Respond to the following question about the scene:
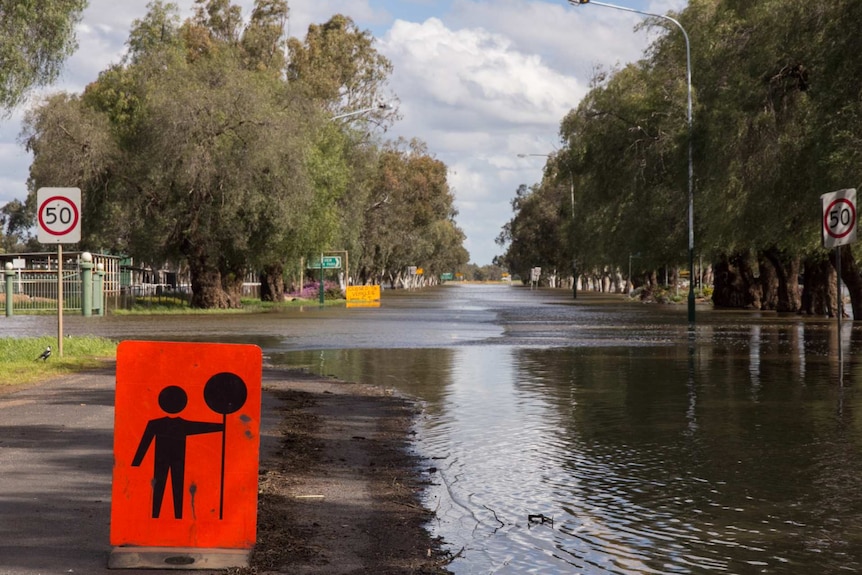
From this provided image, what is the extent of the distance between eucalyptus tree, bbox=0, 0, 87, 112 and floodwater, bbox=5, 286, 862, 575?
6.60 m

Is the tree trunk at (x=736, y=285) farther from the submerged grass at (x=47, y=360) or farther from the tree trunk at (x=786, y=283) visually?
the submerged grass at (x=47, y=360)

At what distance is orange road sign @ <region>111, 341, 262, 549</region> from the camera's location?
6.16 meters

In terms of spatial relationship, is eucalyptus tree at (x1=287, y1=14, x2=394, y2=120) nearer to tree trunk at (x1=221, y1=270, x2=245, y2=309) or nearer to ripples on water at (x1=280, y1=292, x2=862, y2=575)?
tree trunk at (x1=221, y1=270, x2=245, y2=309)

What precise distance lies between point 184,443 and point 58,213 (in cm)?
1341

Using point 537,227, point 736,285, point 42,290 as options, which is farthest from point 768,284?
point 537,227

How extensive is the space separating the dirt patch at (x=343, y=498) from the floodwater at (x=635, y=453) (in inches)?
9.1

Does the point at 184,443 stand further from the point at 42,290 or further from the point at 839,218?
the point at 42,290

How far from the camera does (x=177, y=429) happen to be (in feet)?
20.3

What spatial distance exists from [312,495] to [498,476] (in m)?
1.67

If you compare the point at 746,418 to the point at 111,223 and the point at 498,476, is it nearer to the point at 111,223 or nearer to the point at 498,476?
the point at 498,476

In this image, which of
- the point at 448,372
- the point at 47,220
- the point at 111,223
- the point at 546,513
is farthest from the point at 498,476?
the point at 111,223

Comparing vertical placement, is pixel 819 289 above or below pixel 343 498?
above

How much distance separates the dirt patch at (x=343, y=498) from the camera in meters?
6.44

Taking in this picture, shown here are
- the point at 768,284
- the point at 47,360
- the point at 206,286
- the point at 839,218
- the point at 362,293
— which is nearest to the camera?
the point at 839,218
